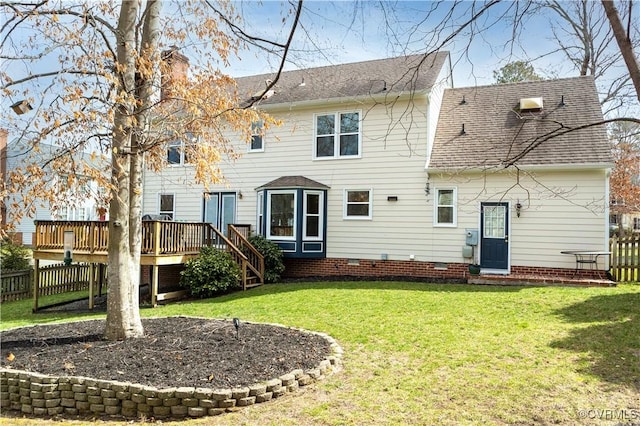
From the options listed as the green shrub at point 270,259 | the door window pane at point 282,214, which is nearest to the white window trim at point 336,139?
the door window pane at point 282,214

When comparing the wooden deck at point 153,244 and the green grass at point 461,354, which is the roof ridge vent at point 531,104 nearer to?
the green grass at point 461,354

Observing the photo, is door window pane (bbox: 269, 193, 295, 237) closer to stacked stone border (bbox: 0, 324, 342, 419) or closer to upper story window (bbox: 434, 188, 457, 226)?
upper story window (bbox: 434, 188, 457, 226)

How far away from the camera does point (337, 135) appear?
1492 cm

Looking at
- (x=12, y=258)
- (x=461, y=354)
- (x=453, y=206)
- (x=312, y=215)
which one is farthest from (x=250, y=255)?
(x=12, y=258)

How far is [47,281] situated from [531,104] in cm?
1800

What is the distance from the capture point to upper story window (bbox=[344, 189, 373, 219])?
47.2ft

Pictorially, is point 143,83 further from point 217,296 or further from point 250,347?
point 217,296

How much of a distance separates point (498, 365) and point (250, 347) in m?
3.41

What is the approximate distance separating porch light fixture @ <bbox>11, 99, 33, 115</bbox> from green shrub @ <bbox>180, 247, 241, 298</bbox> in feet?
23.8

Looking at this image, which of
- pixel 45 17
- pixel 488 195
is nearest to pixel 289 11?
pixel 45 17

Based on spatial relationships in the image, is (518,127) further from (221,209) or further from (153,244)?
(153,244)

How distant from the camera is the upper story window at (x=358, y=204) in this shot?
47.2ft

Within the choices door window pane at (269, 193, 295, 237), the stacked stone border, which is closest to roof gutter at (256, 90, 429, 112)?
door window pane at (269, 193, 295, 237)

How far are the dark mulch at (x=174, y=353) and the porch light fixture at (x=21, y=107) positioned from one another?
332 cm
